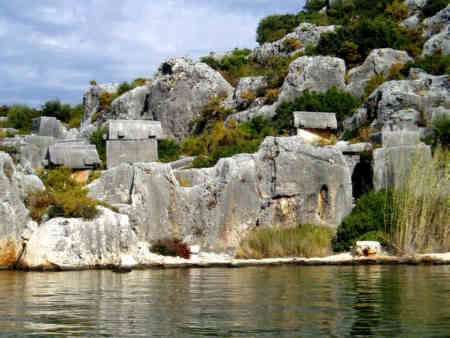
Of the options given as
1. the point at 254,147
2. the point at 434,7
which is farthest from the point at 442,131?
the point at 434,7

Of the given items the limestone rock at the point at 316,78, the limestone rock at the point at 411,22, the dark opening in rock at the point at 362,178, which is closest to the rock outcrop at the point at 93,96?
the limestone rock at the point at 316,78

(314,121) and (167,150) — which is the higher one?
(314,121)

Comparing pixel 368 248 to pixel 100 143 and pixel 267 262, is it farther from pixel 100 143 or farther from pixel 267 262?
pixel 100 143

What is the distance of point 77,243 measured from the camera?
16469 millimetres

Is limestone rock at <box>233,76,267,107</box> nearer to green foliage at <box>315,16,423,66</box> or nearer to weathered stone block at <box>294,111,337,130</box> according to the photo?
green foliage at <box>315,16,423,66</box>

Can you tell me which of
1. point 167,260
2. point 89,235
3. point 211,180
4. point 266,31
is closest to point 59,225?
point 89,235

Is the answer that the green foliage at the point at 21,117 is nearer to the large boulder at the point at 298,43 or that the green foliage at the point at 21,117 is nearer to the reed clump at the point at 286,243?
the large boulder at the point at 298,43

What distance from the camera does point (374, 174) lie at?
2133 centimetres

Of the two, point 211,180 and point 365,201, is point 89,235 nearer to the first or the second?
point 211,180

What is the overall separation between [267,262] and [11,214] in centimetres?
766

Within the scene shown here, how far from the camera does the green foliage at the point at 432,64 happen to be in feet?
104

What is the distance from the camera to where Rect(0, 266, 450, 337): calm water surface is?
688cm

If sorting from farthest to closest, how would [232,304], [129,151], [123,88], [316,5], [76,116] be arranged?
1. [316,5]
2. [76,116]
3. [123,88]
4. [129,151]
5. [232,304]

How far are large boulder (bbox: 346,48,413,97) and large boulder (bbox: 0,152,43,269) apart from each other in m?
22.1
